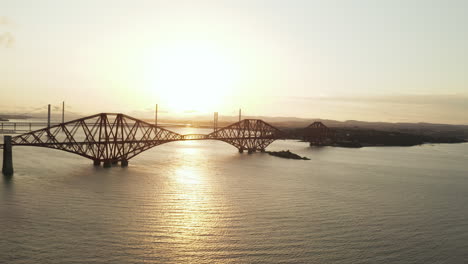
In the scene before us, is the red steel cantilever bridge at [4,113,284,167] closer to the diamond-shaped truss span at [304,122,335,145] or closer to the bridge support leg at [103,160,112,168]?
the bridge support leg at [103,160,112,168]

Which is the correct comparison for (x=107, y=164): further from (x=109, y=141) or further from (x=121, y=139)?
(x=121, y=139)

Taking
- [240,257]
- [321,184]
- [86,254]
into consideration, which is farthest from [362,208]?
[86,254]

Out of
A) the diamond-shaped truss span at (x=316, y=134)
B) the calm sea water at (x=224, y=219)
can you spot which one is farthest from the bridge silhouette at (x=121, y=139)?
the calm sea water at (x=224, y=219)

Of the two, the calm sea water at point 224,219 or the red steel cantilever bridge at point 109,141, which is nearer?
the calm sea water at point 224,219

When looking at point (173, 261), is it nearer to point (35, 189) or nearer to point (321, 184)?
point (35, 189)

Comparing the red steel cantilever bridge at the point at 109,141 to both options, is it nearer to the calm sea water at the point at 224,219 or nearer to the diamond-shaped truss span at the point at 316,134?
the calm sea water at the point at 224,219

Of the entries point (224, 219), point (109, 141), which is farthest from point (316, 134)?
point (224, 219)
